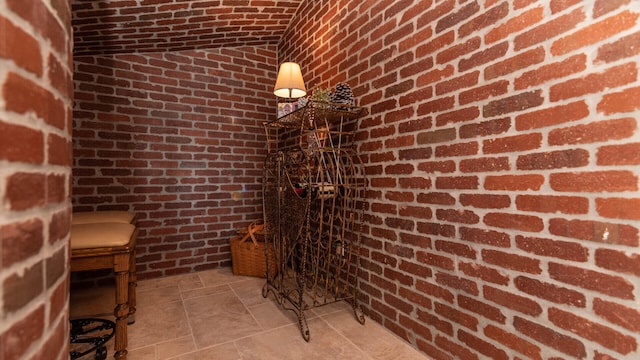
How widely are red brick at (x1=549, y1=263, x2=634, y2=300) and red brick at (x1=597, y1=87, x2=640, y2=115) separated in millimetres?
501

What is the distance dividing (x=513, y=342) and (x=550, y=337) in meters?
0.14

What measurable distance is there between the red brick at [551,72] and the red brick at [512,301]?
0.79m

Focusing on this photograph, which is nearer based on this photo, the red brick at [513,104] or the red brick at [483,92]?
the red brick at [513,104]

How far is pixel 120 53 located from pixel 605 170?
128 inches

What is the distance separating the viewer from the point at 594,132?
3.23 feet

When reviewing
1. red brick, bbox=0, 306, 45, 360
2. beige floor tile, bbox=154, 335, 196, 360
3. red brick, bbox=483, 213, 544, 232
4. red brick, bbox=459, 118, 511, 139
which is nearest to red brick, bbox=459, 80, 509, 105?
red brick, bbox=459, 118, 511, 139

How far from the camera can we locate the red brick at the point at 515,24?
1.13 metres

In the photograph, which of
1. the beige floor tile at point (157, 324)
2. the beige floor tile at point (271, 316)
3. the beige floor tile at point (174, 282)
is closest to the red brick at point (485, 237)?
the beige floor tile at point (271, 316)

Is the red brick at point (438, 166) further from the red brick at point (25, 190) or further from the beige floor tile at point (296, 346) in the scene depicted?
the red brick at point (25, 190)

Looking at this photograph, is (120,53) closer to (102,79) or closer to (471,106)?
(102,79)

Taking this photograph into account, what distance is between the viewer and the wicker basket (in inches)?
107

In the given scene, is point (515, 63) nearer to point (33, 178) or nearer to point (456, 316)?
point (456, 316)

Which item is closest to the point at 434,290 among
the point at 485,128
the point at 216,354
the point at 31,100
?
the point at 485,128

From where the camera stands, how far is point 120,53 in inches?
105
